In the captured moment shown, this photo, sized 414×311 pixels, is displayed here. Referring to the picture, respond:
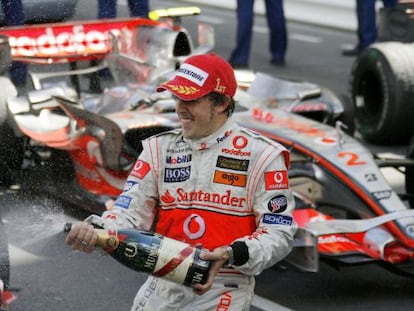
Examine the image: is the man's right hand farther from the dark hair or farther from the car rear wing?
the car rear wing

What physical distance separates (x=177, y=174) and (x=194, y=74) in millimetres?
338

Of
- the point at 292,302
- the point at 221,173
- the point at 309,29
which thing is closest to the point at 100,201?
the point at 292,302

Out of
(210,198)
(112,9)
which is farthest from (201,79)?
(112,9)

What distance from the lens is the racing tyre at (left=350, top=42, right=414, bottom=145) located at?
30.7ft

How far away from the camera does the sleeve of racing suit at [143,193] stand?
412cm

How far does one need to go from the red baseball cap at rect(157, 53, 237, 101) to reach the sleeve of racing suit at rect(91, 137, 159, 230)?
24cm

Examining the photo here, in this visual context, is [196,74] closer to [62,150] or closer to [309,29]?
[62,150]

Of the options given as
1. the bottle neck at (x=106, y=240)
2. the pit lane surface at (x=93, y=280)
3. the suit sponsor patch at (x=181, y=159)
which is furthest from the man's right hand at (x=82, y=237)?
the pit lane surface at (x=93, y=280)

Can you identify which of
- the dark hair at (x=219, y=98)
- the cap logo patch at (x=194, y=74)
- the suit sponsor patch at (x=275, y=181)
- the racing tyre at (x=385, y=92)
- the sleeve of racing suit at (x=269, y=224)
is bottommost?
the racing tyre at (x=385, y=92)

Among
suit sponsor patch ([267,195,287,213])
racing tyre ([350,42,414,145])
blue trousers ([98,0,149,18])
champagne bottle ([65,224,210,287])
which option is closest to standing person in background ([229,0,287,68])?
blue trousers ([98,0,149,18])

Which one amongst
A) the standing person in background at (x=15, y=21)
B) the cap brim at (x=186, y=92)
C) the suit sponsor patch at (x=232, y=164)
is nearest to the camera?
the cap brim at (x=186, y=92)

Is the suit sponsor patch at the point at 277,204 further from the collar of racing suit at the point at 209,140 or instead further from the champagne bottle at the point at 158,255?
the champagne bottle at the point at 158,255

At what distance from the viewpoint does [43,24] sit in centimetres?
856

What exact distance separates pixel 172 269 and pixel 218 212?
40 cm
